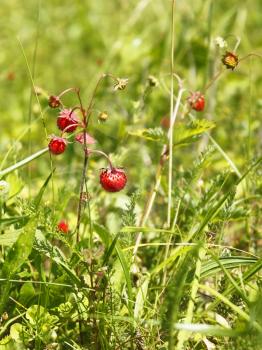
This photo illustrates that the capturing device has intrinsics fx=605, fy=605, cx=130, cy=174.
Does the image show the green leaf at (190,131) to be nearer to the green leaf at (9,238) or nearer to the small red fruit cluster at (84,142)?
the small red fruit cluster at (84,142)

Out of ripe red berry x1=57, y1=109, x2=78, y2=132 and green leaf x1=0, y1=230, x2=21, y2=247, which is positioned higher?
ripe red berry x1=57, y1=109, x2=78, y2=132

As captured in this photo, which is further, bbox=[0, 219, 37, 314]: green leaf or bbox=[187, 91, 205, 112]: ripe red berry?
bbox=[187, 91, 205, 112]: ripe red berry

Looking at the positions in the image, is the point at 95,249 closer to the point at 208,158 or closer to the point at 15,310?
the point at 15,310

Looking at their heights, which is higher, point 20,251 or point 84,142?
point 84,142

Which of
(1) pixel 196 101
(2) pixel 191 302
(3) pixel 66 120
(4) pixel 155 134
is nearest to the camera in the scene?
(2) pixel 191 302

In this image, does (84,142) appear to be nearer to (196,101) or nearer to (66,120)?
(66,120)

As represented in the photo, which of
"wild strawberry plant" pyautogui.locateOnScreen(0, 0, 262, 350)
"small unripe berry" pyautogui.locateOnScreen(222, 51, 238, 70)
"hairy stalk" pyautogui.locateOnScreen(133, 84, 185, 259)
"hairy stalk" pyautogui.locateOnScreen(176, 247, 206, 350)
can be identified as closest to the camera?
"hairy stalk" pyautogui.locateOnScreen(176, 247, 206, 350)

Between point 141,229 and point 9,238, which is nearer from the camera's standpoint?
point 141,229

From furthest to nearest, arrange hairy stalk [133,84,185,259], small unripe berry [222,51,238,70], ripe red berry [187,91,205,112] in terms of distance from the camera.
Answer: ripe red berry [187,91,205,112] → hairy stalk [133,84,185,259] → small unripe berry [222,51,238,70]

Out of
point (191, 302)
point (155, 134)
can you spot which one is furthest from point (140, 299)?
point (155, 134)

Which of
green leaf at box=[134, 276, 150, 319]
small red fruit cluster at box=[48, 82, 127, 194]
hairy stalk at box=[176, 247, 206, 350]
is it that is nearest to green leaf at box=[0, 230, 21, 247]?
small red fruit cluster at box=[48, 82, 127, 194]

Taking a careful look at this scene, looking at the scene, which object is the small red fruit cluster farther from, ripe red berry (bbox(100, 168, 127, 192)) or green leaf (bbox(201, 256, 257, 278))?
green leaf (bbox(201, 256, 257, 278))

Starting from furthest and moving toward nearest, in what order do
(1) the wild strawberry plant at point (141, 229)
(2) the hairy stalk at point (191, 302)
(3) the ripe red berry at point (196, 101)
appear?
(3) the ripe red berry at point (196, 101), (1) the wild strawberry plant at point (141, 229), (2) the hairy stalk at point (191, 302)

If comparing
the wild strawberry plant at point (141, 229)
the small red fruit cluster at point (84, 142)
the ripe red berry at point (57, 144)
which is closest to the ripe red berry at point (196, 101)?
the wild strawberry plant at point (141, 229)
